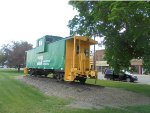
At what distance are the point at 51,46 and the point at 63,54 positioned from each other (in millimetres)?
3732

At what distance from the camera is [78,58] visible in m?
22.2

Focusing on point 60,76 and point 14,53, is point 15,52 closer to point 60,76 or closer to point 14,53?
point 14,53

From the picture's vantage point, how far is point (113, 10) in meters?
11.0

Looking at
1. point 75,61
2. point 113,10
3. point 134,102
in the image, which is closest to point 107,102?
point 134,102

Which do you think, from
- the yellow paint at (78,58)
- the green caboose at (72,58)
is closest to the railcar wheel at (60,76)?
the green caboose at (72,58)

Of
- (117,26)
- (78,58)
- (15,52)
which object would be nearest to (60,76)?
(78,58)

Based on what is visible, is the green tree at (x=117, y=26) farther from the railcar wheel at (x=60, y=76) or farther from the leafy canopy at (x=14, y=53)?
the leafy canopy at (x=14, y=53)

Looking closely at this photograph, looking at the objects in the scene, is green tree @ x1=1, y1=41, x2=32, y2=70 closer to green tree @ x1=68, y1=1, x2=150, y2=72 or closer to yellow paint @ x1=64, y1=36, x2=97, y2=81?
yellow paint @ x1=64, y1=36, x2=97, y2=81

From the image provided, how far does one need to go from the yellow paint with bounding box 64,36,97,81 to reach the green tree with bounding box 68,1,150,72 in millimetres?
2452

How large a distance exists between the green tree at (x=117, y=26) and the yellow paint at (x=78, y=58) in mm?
2452

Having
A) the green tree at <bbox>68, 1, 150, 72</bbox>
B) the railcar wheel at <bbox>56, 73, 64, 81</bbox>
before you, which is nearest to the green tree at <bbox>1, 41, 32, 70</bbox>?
the railcar wheel at <bbox>56, 73, 64, 81</bbox>

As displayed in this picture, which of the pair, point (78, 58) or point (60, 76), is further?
point (60, 76)

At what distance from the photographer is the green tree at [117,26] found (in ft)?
36.7

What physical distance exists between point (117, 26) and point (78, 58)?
7.70m
